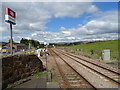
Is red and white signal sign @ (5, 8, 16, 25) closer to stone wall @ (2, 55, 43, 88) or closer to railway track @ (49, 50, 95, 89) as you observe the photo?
stone wall @ (2, 55, 43, 88)

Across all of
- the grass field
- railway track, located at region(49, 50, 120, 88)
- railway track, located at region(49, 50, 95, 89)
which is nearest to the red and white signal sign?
railway track, located at region(49, 50, 95, 89)

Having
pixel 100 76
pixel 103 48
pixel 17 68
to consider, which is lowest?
pixel 100 76

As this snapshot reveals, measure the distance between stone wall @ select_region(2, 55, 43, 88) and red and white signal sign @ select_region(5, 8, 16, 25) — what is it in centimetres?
336

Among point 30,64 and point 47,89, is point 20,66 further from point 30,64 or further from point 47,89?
point 47,89

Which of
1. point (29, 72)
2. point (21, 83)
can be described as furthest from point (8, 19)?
point (21, 83)

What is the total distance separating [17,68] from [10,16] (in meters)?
4.48

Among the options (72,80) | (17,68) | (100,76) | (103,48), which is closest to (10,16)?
(17,68)

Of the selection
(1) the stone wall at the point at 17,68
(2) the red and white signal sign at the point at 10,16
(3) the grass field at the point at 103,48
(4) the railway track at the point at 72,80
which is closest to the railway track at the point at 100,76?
(4) the railway track at the point at 72,80

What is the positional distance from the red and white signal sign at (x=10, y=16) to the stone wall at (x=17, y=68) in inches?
132

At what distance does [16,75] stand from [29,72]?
1.39 metres

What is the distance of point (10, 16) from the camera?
9.12 metres

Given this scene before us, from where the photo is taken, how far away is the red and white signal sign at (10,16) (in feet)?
28.6

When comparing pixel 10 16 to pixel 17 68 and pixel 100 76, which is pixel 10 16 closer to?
pixel 17 68

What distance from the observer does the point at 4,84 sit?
586 centimetres
